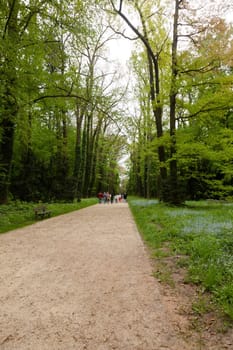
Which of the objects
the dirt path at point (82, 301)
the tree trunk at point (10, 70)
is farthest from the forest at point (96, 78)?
the dirt path at point (82, 301)

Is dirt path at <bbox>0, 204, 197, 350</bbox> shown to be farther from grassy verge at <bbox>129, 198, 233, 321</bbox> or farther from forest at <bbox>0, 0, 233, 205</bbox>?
forest at <bbox>0, 0, 233, 205</bbox>

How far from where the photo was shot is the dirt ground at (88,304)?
2.30 meters

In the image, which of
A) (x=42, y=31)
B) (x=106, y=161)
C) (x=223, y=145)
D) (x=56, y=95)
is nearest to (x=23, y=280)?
(x=42, y=31)

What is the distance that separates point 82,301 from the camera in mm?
3121

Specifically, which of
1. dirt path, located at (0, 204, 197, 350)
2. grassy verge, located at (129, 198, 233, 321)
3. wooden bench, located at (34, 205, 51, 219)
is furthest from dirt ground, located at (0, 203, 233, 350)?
wooden bench, located at (34, 205, 51, 219)

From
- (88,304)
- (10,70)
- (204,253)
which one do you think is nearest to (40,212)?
(10,70)

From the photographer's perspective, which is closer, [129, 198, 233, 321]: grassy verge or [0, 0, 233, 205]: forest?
[129, 198, 233, 321]: grassy verge

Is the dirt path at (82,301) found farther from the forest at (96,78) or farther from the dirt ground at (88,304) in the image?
the forest at (96,78)

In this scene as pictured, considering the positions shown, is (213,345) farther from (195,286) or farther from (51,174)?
(51,174)

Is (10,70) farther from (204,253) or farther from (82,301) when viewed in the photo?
(204,253)

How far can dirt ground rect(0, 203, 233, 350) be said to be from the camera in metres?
2.30

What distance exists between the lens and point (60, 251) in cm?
560

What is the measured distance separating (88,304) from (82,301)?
0.12 m

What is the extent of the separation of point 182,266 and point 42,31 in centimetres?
979
